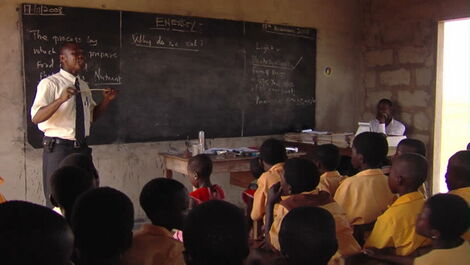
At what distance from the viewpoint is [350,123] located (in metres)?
6.28

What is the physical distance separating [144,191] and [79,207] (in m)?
0.37

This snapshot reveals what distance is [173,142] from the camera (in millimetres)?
4949

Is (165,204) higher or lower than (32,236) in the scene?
lower

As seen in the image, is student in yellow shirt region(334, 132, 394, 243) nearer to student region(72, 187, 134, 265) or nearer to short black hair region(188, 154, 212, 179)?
short black hair region(188, 154, 212, 179)

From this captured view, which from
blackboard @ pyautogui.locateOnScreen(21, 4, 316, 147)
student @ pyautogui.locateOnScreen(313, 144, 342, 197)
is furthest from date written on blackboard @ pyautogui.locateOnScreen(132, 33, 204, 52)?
student @ pyautogui.locateOnScreen(313, 144, 342, 197)

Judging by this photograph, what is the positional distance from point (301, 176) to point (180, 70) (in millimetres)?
2883

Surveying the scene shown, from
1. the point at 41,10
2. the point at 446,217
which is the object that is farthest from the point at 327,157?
the point at 41,10

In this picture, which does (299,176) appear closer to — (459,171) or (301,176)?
(301,176)

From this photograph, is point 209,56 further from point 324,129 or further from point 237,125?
point 324,129

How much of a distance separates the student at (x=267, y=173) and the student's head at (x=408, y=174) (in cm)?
59

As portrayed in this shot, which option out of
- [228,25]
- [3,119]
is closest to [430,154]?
[228,25]

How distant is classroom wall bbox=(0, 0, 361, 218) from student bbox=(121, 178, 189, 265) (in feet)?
8.56

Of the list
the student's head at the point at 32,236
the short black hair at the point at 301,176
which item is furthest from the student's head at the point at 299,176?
the student's head at the point at 32,236

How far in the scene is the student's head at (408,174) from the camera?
233cm
